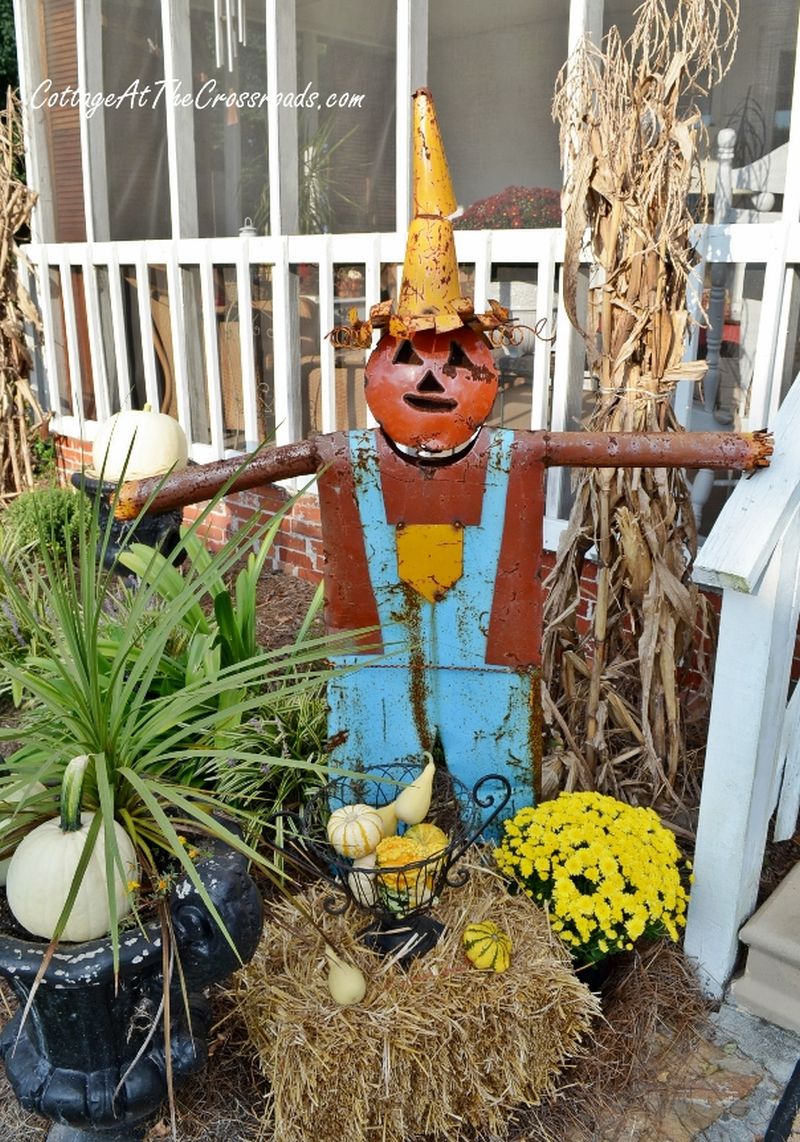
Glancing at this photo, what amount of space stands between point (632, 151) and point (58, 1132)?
2505mm

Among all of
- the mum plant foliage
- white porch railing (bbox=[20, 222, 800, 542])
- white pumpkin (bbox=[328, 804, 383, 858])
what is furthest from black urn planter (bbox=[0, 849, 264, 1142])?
the mum plant foliage

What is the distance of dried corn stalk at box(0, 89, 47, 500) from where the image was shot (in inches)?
221

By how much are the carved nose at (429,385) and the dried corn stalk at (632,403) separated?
23.0 inches

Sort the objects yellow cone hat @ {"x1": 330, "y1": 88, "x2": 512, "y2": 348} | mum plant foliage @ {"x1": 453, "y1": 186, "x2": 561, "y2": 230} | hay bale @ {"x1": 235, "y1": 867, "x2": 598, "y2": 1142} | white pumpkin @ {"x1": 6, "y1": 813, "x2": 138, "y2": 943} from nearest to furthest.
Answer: white pumpkin @ {"x1": 6, "y1": 813, "x2": 138, "y2": 943}, hay bale @ {"x1": 235, "y1": 867, "x2": 598, "y2": 1142}, yellow cone hat @ {"x1": 330, "y1": 88, "x2": 512, "y2": 348}, mum plant foliage @ {"x1": 453, "y1": 186, "x2": 561, "y2": 230}

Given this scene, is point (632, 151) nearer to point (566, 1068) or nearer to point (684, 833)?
point (684, 833)

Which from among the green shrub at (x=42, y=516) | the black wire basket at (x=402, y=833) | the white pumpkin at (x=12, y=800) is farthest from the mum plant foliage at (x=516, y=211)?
the white pumpkin at (x=12, y=800)

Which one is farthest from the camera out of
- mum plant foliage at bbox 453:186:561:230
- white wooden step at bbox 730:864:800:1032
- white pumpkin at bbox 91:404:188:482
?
mum plant foliage at bbox 453:186:561:230

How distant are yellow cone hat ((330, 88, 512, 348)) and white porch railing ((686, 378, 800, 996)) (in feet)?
2.29

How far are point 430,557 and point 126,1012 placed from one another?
1135 mm

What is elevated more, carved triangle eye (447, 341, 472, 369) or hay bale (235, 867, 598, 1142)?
carved triangle eye (447, 341, 472, 369)

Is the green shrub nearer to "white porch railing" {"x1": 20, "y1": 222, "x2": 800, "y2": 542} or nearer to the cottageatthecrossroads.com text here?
"white porch railing" {"x1": 20, "y1": 222, "x2": 800, "y2": 542}

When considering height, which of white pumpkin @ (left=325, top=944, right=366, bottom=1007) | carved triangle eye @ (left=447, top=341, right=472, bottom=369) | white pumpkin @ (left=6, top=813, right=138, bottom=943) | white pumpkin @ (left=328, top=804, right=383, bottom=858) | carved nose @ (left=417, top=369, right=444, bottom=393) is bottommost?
white pumpkin @ (left=325, top=944, right=366, bottom=1007)

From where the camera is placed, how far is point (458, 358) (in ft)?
7.22

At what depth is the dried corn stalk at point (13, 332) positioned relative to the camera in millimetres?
5621
